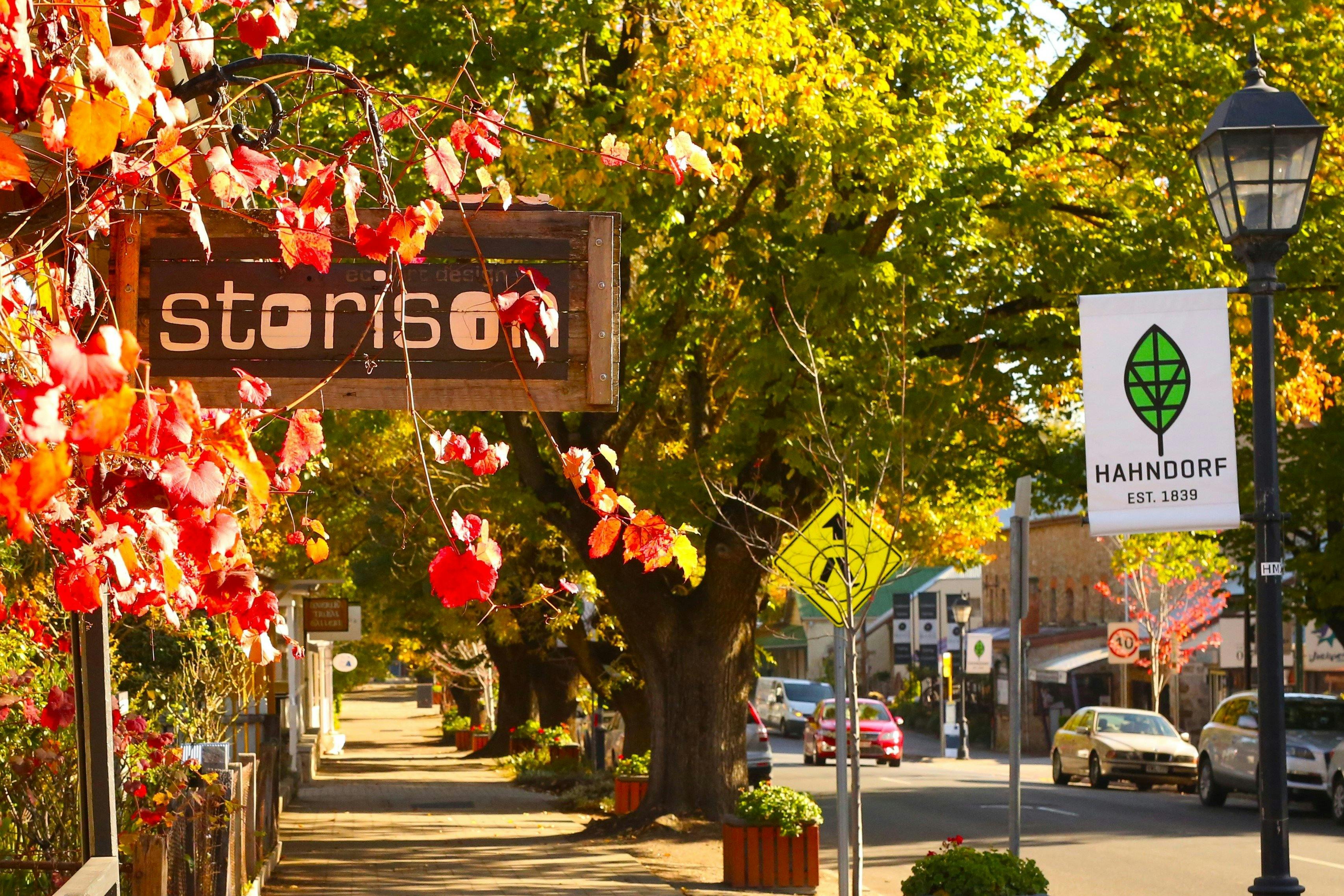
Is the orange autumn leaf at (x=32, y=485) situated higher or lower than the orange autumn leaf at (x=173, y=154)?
lower

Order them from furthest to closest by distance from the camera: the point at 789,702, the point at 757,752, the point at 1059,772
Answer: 1. the point at 789,702
2. the point at 1059,772
3. the point at 757,752

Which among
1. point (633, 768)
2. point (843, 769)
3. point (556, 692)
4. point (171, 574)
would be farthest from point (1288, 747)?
point (171, 574)

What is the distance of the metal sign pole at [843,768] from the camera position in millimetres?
10086

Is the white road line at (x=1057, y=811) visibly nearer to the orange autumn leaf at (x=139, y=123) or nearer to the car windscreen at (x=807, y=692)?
the orange autumn leaf at (x=139, y=123)

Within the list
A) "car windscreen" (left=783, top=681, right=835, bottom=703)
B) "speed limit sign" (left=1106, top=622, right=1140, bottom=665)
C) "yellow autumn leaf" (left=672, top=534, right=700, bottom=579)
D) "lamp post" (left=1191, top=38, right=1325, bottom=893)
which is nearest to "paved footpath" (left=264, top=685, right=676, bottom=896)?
"lamp post" (left=1191, top=38, right=1325, bottom=893)

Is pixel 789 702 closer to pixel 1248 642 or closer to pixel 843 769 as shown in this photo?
pixel 1248 642

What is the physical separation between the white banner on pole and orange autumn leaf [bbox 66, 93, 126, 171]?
6390 mm

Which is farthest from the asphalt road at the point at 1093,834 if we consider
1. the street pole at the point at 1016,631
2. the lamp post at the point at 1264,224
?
the lamp post at the point at 1264,224

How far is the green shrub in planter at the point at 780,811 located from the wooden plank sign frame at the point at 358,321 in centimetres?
1095

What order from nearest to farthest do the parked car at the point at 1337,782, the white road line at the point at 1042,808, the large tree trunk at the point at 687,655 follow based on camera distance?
the large tree trunk at the point at 687,655, the parked car at the point at 1337,782, the white road line at the point at 1042,808

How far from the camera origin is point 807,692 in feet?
156

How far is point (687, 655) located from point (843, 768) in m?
8.08

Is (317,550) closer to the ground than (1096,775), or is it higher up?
higher up

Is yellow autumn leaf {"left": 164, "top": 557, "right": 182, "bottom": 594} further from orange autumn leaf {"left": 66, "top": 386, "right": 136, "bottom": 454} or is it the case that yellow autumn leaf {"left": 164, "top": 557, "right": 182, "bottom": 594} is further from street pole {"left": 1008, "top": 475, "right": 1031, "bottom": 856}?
street pole {"left": 1008, "top": 475, "right": 1031, "bottom": 856}
